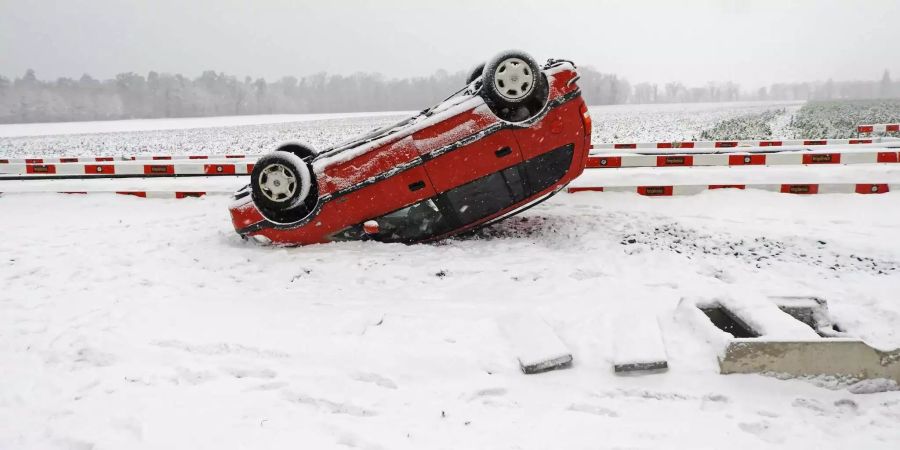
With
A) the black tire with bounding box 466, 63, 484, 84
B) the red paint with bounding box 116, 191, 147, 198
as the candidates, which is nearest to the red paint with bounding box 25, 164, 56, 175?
the red paint with bounding box 116, 191, 147, 198

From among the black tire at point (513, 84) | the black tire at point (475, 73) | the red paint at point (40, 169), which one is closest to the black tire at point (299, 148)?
the black tire at point (475, 73)

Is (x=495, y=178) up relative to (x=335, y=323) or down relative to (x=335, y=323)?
up

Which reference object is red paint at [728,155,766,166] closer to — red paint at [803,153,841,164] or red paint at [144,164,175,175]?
red paint at [803,153,841,164]

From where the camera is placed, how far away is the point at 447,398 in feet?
10.3

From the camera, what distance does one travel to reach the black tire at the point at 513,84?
217 inches

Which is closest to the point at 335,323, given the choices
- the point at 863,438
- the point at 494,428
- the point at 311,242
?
the point at 494,428

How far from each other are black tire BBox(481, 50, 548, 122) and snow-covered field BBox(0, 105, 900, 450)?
154cm

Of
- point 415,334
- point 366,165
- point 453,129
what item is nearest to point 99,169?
point 366,165

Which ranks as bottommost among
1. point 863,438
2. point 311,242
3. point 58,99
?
point 863,438

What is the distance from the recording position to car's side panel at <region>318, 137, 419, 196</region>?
19.0 feet

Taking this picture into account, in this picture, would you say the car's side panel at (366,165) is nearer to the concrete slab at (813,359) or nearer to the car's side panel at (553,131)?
the car's side panel at (553,131)

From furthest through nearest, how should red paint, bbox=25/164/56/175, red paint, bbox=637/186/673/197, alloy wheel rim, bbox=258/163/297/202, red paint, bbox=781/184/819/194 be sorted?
red paint, bbox=25/164/56/175 < red paint, bbox=637/186/673/197 < red paint, bbox=781/184/819/194 < alloy wheel rim, bbox=258/163/297/202

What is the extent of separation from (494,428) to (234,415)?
1.40 meters

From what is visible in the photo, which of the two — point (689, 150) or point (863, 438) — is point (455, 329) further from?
point (689, 150)
